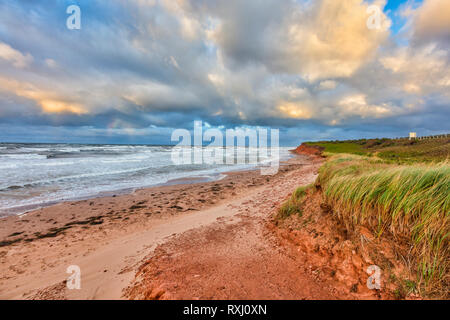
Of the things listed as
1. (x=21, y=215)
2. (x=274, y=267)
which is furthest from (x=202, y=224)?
(x=21, y=215)

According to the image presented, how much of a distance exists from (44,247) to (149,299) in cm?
563

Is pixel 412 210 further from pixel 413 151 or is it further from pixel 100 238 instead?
pixel 413 151

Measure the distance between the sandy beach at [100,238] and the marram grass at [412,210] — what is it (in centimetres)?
160

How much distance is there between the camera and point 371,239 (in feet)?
10.2

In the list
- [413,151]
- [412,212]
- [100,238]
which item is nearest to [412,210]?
[412,212]

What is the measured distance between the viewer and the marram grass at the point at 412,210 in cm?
245

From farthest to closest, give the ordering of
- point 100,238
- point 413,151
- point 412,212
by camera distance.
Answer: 1. point 413,151
2. point 100,238
3. point 412,212

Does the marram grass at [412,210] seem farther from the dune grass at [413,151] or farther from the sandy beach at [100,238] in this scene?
the dune grass at [413,151]

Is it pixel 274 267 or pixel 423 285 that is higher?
pixel 423 285

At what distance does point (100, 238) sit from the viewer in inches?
251

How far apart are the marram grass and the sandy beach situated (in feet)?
5.24

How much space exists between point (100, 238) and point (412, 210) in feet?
28.0

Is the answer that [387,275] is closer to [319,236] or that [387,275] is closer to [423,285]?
[423,285]

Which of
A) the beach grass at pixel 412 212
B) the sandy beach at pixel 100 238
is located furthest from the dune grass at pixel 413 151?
the sandy beach at pixel 100 238
